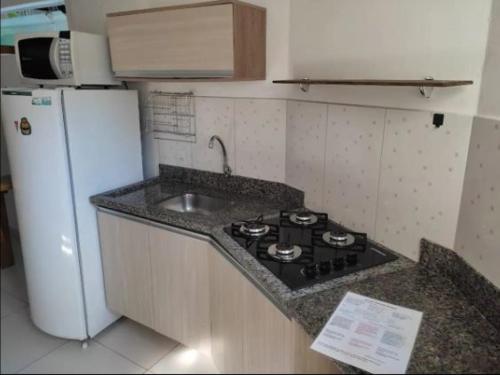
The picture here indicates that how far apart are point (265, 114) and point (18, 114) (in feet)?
3.88

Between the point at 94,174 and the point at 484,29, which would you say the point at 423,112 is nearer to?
the point at 484,29

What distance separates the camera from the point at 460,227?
1153 mm

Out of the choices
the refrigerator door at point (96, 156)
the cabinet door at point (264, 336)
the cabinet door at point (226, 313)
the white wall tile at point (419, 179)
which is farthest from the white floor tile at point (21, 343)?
the white wall tile at point (419, 179)

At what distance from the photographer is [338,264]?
1.28 meters

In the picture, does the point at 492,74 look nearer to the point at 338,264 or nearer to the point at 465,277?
the point at 465,277

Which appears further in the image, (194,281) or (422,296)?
(194,281)

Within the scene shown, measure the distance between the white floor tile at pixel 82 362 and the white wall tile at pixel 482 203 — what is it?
1418mm

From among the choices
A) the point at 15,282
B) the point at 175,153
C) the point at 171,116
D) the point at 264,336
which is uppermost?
the point at 171,116

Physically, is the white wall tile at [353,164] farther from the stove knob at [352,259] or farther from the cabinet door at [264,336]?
the cabinet door at [264,336]

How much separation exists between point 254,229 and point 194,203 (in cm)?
68

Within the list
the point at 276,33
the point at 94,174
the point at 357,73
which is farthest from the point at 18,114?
the point at 357,73

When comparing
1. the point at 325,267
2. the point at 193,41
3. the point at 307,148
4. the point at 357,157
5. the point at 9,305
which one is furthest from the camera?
the point at 9,305

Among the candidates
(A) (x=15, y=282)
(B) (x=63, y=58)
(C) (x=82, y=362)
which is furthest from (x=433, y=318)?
(A) (x=15, y=282)

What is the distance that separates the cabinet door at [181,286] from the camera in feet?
5.46
